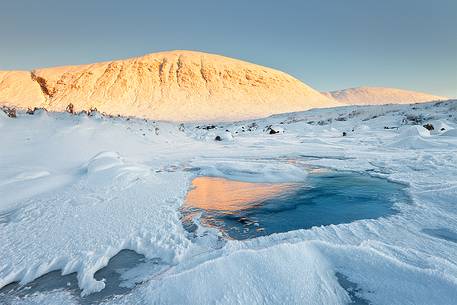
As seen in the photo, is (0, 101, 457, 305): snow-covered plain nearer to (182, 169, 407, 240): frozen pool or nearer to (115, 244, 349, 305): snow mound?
(115, 244, 349, 305): snow mound

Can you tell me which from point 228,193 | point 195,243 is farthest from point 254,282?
point 228,193

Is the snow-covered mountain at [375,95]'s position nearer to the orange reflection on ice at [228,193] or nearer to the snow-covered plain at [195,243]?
the orange reflection on ice at [228,193]

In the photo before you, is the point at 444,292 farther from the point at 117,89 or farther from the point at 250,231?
the point at 117,89

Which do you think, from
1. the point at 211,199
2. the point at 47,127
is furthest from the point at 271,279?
the point at 47,127

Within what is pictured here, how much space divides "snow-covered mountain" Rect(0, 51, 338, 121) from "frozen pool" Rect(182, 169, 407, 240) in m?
39.7

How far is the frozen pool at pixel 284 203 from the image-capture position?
111 inches

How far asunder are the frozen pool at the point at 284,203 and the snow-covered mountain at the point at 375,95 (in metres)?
108

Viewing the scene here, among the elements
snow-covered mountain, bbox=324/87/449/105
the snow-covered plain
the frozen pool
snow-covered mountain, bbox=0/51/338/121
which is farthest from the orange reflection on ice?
snow-covered mountain, bbox=324/87/449/105

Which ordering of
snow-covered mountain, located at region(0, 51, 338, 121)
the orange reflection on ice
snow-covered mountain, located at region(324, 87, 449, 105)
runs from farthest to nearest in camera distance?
snow-covered mountain, located at region(324, 87, 449, 105) → snow-covered mountain, located at region(0, 51, 338, 121) → the orange reflection on ice

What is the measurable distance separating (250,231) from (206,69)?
56.3m

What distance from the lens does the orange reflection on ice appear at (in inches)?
136

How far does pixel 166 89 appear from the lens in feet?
172

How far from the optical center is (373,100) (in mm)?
111312

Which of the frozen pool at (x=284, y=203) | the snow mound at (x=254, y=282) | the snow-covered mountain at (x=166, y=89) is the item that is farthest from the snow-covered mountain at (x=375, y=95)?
the snow mound at (x=254, y=282)
